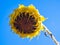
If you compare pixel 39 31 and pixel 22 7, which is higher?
pixel 22 7

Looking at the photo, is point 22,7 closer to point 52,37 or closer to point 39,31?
point 39,31

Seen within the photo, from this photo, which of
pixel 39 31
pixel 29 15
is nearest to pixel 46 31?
pixel 39 31

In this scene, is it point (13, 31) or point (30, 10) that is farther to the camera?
point (13, 31)

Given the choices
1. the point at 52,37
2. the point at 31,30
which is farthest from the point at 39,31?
the point at 52,37
